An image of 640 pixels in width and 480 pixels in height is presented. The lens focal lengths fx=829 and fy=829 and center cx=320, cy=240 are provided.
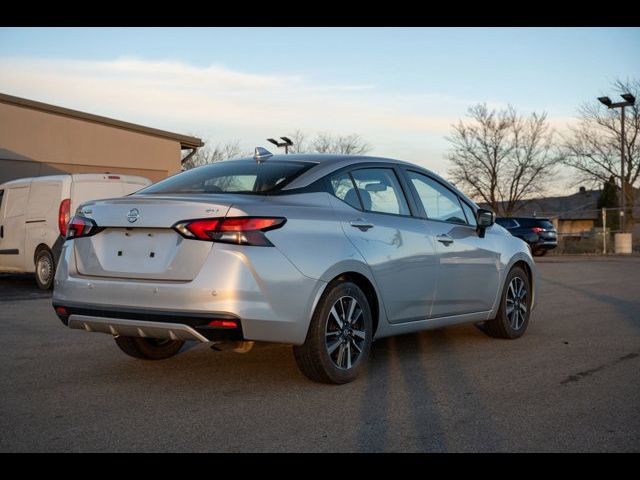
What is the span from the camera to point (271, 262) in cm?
509

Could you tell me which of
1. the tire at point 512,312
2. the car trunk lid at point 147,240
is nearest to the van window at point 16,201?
the tire at point 512,312

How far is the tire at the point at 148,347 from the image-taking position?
6.30m

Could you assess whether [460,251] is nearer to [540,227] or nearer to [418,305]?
[418,305]

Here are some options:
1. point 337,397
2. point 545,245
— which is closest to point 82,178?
point 337,397

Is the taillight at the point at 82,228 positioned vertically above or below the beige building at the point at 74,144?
below

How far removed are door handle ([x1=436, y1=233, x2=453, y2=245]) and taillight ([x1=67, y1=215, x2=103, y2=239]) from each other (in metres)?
2.70

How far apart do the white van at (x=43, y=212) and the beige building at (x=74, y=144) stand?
8.89 metres

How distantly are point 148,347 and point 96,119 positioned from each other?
20242 millimetres

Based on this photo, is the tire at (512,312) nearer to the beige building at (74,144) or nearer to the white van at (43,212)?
the white van at (43,212)

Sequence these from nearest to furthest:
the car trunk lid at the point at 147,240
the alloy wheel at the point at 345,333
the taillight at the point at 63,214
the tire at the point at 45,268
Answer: the car trunk lid at the point at 147,240 → the alloy wheel at the point at 345,333 → the taillight at the point at 63,214 → the tire at the point at 45,268

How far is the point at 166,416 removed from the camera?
15.5 ft

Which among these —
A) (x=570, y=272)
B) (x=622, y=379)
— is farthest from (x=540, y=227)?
(x=622, y=379)

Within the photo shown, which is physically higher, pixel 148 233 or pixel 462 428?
pixel 148 233
